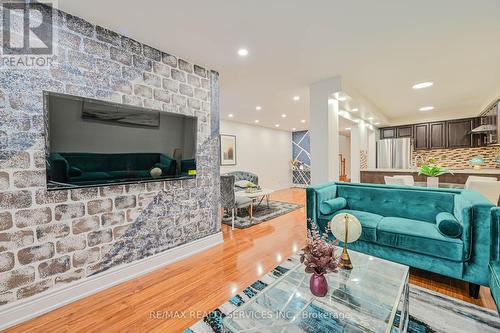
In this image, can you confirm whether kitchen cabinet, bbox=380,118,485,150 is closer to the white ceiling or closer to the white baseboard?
the white ceiling

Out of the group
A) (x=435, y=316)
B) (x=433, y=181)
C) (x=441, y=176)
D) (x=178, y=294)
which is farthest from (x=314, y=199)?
(x=441, y=176)

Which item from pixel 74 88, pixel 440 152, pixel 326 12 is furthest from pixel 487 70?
pixel 74 88

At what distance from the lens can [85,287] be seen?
195 cm

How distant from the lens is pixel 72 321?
166 cm

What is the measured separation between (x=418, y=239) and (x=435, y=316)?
2.16ft

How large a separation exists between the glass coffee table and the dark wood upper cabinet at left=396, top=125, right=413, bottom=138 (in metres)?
6.26

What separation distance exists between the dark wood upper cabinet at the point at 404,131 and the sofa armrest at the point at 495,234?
5.60 metres

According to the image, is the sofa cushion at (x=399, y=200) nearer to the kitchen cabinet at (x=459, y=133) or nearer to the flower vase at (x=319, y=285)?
the flower vase at (x=319, y=285)

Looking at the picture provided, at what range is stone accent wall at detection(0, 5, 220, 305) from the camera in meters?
1.64

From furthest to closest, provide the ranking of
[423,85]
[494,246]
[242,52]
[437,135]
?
[437,135]
[423,85]
[242,52]
[494,246]

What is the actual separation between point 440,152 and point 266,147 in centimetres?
529

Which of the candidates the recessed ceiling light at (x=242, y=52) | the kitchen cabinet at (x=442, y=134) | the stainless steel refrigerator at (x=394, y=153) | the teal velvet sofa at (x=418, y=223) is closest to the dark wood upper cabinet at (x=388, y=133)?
the kitchen cabinet at (x=442, y=134)

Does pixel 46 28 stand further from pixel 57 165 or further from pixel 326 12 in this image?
pixel 326 12

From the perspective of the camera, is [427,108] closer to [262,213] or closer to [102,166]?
[262,213]
